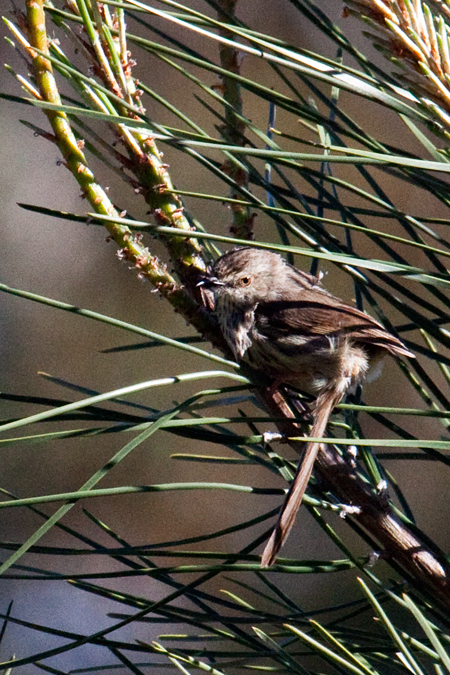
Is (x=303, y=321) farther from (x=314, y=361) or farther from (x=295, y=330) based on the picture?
(x=314, y=361)

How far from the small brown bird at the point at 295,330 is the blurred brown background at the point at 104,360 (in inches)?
42.7

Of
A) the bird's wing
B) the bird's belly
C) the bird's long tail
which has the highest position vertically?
the bird's wing

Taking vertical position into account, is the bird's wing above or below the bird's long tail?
above

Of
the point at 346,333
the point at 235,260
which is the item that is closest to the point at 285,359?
the point at 346,333

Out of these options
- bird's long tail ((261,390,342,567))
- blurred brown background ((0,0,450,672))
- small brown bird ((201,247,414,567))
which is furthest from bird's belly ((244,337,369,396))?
blurred brown background ((0,0,450,672))

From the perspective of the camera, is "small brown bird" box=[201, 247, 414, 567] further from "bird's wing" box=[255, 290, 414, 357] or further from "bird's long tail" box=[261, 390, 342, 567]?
"bird's long tail" box=[261, 390, 342, 567]

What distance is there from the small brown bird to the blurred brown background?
1.09 metres

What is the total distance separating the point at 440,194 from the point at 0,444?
53cm

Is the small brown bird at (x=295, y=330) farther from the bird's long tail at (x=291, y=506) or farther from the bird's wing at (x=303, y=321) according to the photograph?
the bird's long tail at (x=291, y=506)

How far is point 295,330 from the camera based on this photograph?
1.43m

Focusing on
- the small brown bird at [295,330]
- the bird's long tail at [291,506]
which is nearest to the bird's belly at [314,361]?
the small brown bird at [295,330]

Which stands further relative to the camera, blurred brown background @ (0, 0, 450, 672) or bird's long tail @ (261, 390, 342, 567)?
blurred brown background @ (0, 0, 450, 672)

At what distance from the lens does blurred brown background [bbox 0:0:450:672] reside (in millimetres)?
2768

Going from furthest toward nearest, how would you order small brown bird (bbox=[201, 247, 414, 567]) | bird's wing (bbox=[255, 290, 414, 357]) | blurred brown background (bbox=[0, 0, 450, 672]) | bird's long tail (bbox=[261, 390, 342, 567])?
blurred brown background (bbox=[0, 0, 450, 672])
bird's wing (bbox=[255, 290, 414, 357])
small brown bird (bbox=[201, 247, 414, 567])
bird's long tail (bbox=[261, 390, 342, 567])
